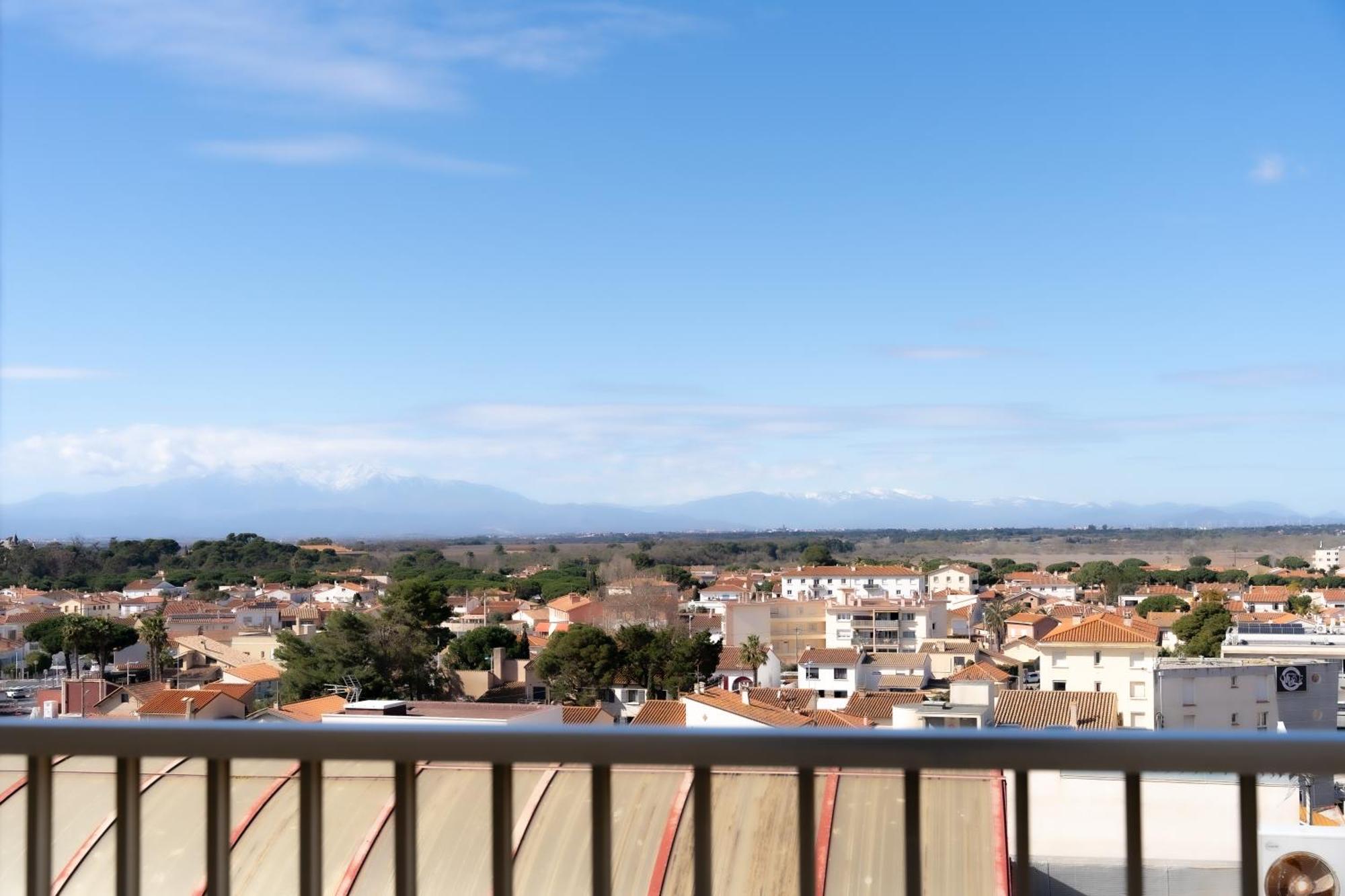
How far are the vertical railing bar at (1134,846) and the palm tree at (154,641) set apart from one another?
21.8 meters

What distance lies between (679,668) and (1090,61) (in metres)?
11.9

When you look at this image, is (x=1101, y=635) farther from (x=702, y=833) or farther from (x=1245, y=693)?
(x=702, y=833)

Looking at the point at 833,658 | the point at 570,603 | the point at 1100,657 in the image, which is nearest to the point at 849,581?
the point at 570,603

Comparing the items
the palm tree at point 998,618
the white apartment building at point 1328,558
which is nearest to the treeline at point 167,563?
the palm tree at point 998,618

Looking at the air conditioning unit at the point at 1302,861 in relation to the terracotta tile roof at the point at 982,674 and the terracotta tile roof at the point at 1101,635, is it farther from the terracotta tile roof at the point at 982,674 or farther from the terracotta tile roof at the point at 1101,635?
the terracotta tile roof at the point at 982,674

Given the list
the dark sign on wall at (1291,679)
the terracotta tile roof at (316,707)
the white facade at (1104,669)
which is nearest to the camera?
the terracotta tile roof at (316,707)

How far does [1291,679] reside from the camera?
1197 cm

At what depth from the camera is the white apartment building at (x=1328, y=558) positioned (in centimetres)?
4334

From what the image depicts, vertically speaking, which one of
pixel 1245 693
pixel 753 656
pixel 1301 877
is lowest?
pixel 753 656

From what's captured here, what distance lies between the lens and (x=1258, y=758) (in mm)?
984

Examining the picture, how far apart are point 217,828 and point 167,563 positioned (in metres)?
28.9

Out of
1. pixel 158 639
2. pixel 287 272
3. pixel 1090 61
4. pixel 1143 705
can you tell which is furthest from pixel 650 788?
pixel 158 639

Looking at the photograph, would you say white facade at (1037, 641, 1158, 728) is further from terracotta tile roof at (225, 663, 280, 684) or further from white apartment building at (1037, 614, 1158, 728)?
terracotta tile roof at (225, 663, 280, 684)

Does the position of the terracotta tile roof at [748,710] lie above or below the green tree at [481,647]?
→ above
